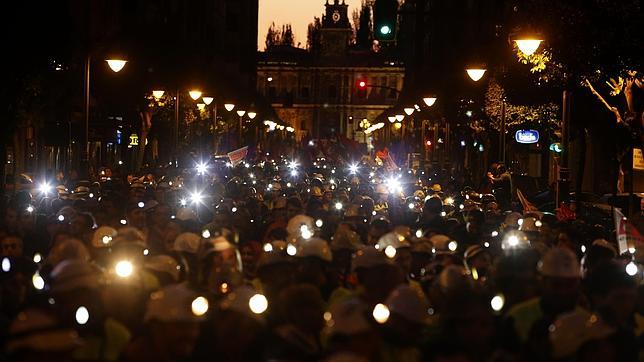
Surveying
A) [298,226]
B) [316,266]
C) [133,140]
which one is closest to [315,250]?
[316,266]

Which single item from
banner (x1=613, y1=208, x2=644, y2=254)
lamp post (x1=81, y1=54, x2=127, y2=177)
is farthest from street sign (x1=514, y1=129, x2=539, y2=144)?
banner (x1=613, y1=208, x2=644, y2=254)

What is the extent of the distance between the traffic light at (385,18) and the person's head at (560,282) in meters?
15.6

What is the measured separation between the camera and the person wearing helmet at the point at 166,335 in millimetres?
6996

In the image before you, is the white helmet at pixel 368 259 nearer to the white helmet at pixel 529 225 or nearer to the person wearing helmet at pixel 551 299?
the person wearing helmet at pixel 551 299

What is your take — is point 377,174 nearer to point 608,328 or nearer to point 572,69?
point 572,69

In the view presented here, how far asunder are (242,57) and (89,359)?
14356 cm

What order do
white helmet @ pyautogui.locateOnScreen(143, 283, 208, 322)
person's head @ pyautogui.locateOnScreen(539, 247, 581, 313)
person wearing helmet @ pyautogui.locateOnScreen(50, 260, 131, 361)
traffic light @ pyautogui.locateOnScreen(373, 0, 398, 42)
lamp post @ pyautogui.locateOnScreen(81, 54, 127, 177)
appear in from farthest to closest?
lamp post @ pyautogui.locateOnScreen(81, 54, 127, 177)
traffic light @ pyautogui.locateOnScreen(373, 0, 398, 42)
person's head @ pyautogui.locateOnScreen(539, 247, 581, 313)
person wearing helmet @ pyautogui.locateOnScreen(50, 260, 131, 361)
white helmet @ pyautogui.locateOnScreen(143, 283, 208, 322)

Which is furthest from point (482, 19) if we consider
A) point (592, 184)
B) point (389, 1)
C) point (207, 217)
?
point (207, 217)

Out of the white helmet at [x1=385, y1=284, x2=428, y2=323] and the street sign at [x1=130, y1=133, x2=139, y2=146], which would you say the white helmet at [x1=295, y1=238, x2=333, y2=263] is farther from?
the street sign at [x1=130, y1=133, x2=139, y2=146]

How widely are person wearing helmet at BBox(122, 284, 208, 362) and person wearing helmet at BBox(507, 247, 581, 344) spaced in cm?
229

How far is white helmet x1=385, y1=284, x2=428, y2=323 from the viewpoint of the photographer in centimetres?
747

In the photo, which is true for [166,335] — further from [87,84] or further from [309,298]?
[87,84]

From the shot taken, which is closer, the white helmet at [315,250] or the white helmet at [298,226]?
the white helmet at [315,250]

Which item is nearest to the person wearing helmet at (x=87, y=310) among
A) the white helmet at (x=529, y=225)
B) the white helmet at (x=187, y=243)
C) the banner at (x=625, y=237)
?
the white helmet at (x=187, y=243)
